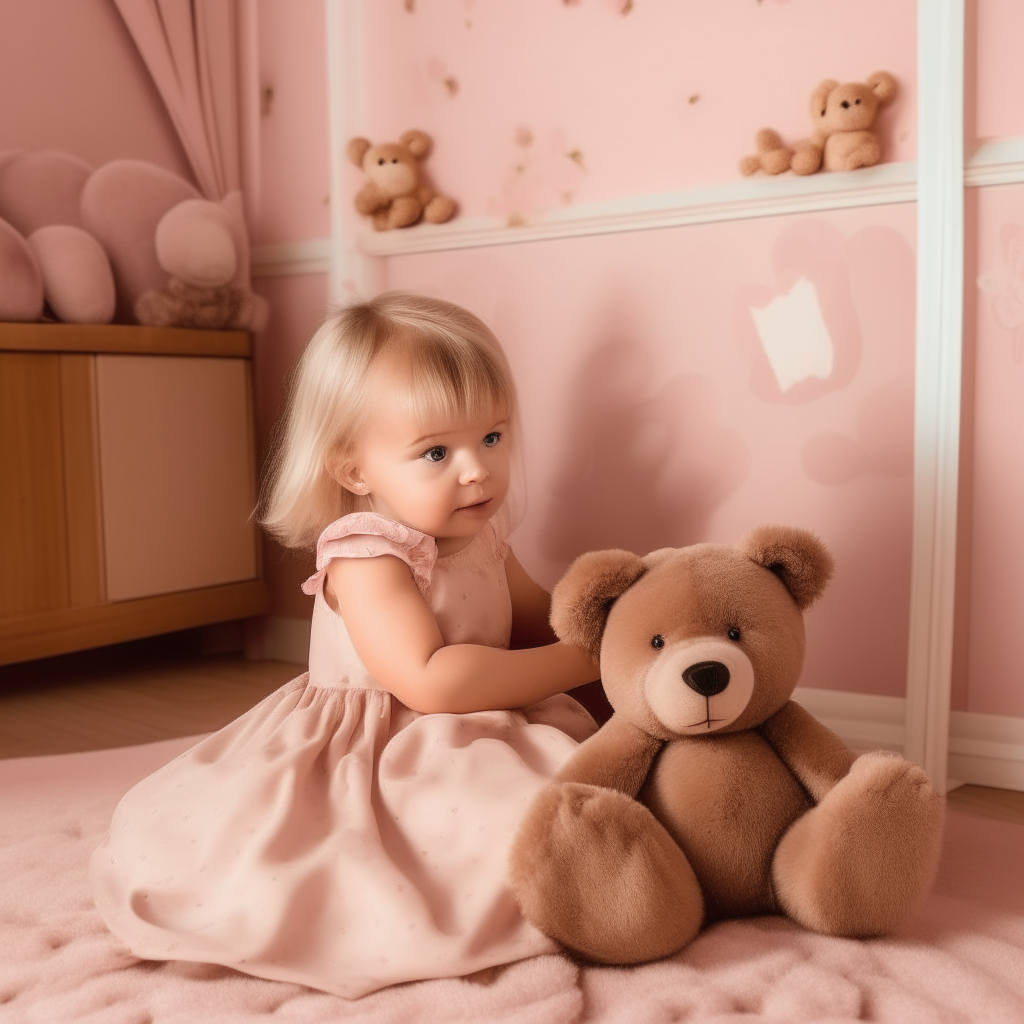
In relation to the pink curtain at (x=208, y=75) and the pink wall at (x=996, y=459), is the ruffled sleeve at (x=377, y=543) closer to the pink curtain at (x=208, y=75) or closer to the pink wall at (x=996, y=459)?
the pink wall at (x=996, y=459)

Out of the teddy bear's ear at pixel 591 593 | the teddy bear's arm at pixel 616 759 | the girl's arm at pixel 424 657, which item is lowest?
the teddy bear's arm at pixel 616 759

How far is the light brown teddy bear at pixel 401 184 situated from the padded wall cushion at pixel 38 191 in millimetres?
464

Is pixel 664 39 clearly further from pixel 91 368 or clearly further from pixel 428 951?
pixel 428 951

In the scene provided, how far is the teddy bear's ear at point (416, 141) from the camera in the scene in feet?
5.75

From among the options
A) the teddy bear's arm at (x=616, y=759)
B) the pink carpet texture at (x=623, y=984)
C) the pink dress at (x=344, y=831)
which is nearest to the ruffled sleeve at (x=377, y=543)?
the pink dress at (x=344, y=831)

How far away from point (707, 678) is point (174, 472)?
1.27m

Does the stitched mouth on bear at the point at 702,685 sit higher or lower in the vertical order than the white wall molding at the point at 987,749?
higher

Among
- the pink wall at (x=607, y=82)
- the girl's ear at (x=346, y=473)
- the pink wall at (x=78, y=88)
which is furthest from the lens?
the pink wall at (x=78, y=88)

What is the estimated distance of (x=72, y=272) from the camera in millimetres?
1774

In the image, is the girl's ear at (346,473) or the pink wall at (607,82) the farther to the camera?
the pink wall at (607,82)

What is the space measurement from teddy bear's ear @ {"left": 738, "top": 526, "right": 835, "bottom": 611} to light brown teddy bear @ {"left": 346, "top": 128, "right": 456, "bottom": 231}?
929 mm

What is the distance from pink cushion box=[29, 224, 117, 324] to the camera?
1.77 metres

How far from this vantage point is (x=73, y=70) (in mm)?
1965

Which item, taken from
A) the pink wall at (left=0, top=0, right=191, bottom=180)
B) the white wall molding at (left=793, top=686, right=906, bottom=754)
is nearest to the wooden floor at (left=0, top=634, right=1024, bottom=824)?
the white wall molding at (left=793, top=686, right=906, bottom=754)
